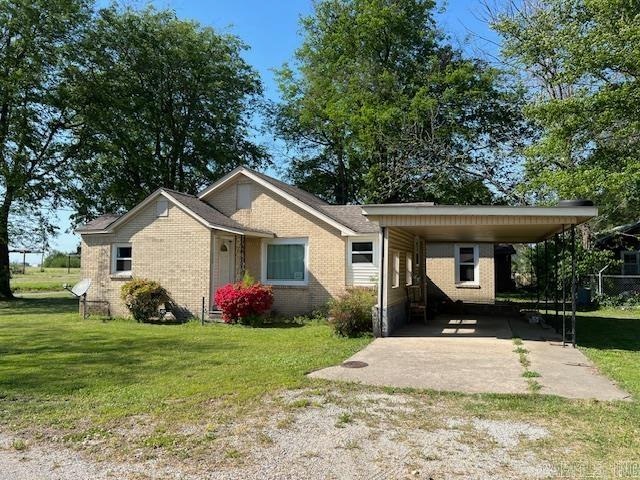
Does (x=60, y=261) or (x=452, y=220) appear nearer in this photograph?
(x=452, y=220)

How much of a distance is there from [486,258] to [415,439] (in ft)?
59.2

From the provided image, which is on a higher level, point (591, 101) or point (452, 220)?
point (591, 101)

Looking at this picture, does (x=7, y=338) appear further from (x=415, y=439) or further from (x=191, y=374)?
(x=415, y=439)

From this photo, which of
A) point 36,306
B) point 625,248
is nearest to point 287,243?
point 36,306

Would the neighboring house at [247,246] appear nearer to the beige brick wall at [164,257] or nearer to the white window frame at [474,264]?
the beige brick wall at [164,257]

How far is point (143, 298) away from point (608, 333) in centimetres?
1315

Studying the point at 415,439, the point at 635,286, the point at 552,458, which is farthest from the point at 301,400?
the point at 635,286

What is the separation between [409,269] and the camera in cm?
1731

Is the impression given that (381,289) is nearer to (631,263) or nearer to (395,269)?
(395,269)

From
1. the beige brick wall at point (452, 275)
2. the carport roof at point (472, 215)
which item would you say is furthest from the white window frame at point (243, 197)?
the beige brick wall at point (452, 275)

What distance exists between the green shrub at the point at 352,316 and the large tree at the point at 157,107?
2007 centimetres

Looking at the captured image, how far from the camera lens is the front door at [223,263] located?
16062 millimetres

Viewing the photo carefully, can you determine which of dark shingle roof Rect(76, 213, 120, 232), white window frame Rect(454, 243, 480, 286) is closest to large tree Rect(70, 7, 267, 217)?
dark shingle roof Rect(76, 213, 120, 232)

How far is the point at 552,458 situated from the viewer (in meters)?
4.57
